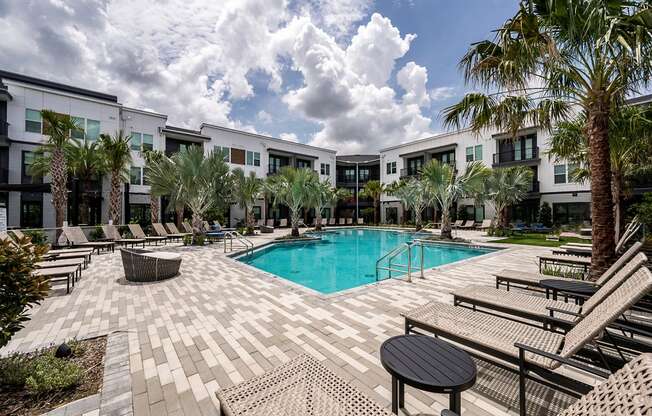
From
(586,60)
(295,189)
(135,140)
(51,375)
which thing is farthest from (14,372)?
(135,140)

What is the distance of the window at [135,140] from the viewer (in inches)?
849

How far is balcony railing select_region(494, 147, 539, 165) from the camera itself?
2472cm

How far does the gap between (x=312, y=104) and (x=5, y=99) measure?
20868 mm

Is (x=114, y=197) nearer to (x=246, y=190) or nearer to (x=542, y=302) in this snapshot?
(x=246, y=190)

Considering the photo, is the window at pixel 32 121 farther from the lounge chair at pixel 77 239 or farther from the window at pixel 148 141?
the lounge chair at pixel 77 239

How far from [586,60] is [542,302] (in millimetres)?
5228

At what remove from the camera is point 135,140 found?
21750 mm

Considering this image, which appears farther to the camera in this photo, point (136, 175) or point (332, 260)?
point (136, 175)

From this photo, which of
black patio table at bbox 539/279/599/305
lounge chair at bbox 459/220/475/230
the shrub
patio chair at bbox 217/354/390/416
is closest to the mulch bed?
the shrub

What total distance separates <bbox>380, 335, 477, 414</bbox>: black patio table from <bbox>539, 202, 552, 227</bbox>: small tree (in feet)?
93.2

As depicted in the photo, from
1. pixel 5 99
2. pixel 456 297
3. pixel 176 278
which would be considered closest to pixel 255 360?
pixel 456 297

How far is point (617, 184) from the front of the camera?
1020 cm

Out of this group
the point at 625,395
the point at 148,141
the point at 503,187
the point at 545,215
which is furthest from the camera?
the point at 545,215

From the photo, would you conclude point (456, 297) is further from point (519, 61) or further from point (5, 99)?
point (5, 99)
